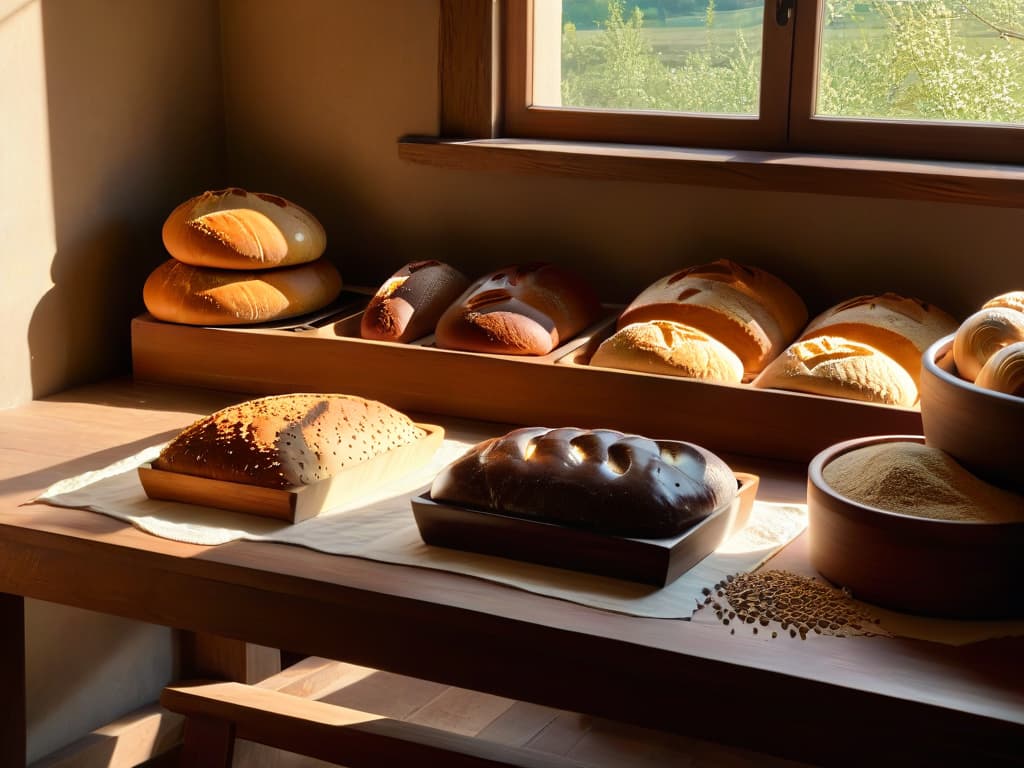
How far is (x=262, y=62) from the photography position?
2473 mm

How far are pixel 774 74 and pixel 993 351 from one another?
87 centimetres

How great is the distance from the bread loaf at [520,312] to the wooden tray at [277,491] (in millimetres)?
311

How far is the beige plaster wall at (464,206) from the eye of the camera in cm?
205

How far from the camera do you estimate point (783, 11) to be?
2.08 meters

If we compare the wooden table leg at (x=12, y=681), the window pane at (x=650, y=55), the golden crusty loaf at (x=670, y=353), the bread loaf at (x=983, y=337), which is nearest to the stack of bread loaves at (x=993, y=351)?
the bread loaf at (x=983, y=337)

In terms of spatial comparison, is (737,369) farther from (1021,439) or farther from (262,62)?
(262,62)

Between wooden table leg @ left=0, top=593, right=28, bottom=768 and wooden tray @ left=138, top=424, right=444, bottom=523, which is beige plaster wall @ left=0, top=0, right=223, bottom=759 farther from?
wooden tray @ left=138, top=424, right=444, bottom=523

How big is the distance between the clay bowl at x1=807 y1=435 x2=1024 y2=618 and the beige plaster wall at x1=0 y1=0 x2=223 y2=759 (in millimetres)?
1372

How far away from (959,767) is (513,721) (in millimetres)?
1441

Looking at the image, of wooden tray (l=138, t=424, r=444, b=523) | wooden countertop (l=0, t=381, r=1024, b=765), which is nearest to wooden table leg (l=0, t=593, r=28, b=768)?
wooden countertop (l=0, t=381, r=1024, b=765)

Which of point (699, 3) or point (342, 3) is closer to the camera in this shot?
point (699, 3)

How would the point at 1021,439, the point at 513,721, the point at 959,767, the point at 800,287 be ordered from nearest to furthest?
the point at 959,767 < the point at 1021,439 < the point at 800,287 < the point at 513,721

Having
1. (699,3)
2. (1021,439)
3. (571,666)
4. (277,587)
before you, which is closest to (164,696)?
(277,587)

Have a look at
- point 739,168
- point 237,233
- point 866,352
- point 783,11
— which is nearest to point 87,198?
point 237,233
